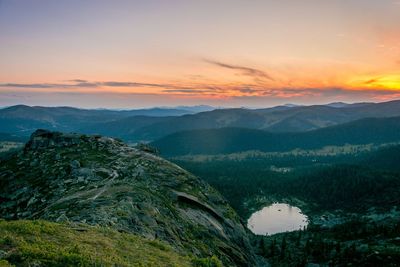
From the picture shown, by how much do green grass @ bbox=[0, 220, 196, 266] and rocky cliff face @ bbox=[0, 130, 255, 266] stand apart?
27.7 feet

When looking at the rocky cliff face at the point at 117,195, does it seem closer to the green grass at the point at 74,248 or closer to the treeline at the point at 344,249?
the green grass at the point at 74,248

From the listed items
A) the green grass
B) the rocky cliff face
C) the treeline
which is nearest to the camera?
the green grass

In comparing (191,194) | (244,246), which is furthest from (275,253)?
(191,194)

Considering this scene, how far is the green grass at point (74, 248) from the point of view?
73.4 feet

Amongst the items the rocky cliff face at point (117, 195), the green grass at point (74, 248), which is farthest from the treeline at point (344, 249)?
the green grass at point (74, 248)

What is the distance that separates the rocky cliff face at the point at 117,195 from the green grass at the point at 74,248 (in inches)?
332

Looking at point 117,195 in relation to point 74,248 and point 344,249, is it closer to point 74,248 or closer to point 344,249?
point 74,248

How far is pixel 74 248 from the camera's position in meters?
25.4

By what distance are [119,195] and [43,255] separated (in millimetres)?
32860

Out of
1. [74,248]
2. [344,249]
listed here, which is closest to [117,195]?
[74,248]

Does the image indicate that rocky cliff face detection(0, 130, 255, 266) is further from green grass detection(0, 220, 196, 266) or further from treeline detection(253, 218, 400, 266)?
treeline detection(253, 218, 400, 266)

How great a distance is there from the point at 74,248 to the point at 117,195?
30.1 meters

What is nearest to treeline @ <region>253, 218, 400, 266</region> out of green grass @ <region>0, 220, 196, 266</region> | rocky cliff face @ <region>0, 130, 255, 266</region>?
rocky cliff face @ <region>0, 130, 255, 266</region>

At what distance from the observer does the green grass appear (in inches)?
880
